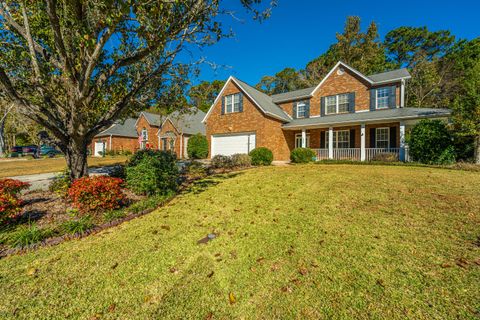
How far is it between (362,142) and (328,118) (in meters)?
3.28

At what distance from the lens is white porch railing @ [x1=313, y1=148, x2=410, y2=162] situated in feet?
44.2

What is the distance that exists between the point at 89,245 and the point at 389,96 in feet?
63.4

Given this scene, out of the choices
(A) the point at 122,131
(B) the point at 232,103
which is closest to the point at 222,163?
(B) the point at 232,103

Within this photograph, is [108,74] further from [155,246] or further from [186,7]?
[155,246]

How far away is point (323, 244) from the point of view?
3.46 metres

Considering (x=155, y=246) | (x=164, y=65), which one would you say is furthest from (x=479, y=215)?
(x=164, y=65)

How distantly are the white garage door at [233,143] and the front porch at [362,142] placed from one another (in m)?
4.65

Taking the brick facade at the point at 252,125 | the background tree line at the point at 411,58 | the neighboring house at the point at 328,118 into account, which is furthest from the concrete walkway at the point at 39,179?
the background tree line at the point at 411,58

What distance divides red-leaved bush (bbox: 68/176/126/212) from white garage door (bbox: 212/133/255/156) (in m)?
13.2

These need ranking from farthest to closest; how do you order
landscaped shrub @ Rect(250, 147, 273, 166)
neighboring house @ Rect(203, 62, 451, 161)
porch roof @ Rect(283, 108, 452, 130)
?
1. neighboring house @ Rect(203, 62, 451, 161)
2. landscaped shrub @ Rect(250, 147, 273, 166)
3. porch roof @ Rect(283, 108, 452, 130)

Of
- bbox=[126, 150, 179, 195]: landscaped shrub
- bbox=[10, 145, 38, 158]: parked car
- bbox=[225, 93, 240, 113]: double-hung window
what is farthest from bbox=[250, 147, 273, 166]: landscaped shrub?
bbox=[10, 145, 38, 158]: parked car

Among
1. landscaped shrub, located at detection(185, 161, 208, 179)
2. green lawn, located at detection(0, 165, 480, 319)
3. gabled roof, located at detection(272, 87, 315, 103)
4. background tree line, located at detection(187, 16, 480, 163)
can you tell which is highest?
background tree line, located at detection(187, 16, 480, 163)

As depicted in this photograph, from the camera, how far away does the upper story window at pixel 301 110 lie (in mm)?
19002

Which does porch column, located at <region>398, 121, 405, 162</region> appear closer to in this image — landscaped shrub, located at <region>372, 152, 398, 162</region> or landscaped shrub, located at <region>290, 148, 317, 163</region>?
landscaped shrub, located at <region>372, 152, 398, 162</region>
